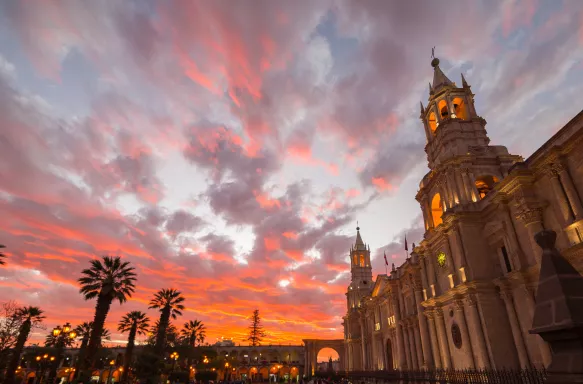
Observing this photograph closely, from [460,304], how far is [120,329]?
48165 millimetres

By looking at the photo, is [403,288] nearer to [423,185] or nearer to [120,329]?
[423,185]

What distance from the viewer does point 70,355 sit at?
3118 inches

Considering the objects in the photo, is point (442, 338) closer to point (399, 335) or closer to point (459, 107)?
point (399, 335)

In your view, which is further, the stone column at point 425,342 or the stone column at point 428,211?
the stone column at point 428,211

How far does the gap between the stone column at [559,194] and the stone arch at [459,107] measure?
14.6 meters

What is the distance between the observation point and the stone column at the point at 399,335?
37.9 metres

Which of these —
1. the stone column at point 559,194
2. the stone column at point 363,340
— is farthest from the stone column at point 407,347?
the stone column at point 559,194

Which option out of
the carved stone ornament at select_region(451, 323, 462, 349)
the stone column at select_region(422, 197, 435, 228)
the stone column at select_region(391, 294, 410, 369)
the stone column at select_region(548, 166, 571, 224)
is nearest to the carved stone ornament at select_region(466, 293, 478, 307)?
the carved stone ornament at select_region(451, 323, 462, 349)

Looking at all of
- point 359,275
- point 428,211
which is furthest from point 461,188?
point 359,275

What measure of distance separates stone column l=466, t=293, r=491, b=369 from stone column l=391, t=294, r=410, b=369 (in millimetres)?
18643

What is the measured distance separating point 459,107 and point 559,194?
17031 millimetres

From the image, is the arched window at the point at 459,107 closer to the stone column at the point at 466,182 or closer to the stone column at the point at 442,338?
the stone column at the point at 466,182

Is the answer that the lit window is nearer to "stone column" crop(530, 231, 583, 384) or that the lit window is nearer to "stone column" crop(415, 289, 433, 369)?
"stone column" crop(415, 289, 433, 369)

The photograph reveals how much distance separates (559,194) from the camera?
55.6 feet
